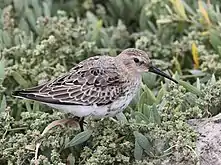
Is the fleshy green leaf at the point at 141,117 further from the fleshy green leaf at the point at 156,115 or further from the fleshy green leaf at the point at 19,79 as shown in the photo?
the fleshy green leaf at the point at 19,79

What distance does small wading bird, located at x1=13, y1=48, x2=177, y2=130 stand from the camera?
5.55 meters

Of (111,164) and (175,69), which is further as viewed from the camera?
(175,69)

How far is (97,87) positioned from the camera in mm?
5660

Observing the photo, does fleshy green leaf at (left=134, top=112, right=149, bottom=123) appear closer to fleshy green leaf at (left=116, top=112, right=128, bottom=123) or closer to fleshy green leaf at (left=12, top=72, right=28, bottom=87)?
fleshy green leaf at (left=116, top=112, right=128, bottom=123)

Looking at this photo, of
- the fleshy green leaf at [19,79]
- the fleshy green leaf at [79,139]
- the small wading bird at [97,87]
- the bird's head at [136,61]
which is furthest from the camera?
the fleshy green leaf at [19,79]

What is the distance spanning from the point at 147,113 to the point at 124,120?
0.76ft

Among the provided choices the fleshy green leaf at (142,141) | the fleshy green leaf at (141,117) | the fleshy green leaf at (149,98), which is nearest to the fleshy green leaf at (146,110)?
the fleshy green leaf at (141,117)

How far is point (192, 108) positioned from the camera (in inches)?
220

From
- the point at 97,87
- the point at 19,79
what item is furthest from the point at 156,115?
the point at 19,79

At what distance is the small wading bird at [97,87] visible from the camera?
555 cm

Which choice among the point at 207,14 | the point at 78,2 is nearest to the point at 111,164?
the point at 207,14

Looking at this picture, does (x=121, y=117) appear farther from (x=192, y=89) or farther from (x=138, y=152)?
(x=192, y=89)

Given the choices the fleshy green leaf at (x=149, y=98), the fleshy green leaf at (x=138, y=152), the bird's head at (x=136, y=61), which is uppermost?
the bird's head at (x=136, y=61)

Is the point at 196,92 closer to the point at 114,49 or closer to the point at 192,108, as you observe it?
the point at 192,108
